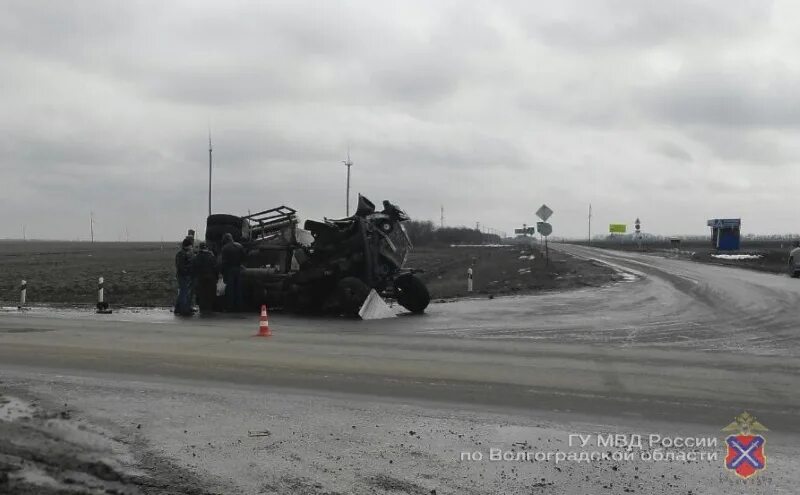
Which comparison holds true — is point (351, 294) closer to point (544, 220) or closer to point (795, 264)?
point (544, 220)

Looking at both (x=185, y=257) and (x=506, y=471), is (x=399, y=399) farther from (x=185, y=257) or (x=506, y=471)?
(x=185, y=257)

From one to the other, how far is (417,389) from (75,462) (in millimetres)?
3524

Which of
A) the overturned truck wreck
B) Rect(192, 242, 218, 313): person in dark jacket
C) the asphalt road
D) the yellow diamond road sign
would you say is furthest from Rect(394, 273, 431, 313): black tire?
the yellow diamond road sign

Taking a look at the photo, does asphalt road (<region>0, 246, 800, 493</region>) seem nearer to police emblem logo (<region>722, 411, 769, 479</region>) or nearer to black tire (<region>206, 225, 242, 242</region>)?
police emblem logo (<region>722, 411, 769, 479</region>)

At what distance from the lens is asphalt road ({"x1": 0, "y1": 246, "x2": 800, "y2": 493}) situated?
4.84 meters

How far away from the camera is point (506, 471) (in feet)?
15.9

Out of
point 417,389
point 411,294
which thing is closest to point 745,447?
point 417,389

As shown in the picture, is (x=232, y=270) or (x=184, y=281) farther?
(x=232, y=270)

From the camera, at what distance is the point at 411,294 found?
17047mm

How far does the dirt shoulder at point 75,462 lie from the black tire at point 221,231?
1197 centimetres

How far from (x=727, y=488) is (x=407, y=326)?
9.62m

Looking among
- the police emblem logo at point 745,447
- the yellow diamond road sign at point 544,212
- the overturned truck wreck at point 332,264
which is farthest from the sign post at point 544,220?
the police emblem logo at point 745,447

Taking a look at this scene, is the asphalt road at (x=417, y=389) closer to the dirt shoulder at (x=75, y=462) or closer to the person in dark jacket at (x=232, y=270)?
the dirt shoulder at (x=75, y=462)

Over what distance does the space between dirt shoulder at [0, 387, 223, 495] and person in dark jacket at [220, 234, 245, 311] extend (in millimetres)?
10544
